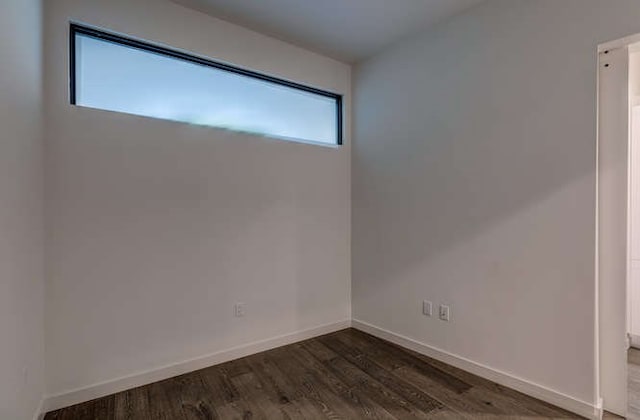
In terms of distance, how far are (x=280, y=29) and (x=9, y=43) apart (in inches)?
74.7

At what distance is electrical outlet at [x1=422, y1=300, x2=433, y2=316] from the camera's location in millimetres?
2738

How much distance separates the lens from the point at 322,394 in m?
2.18

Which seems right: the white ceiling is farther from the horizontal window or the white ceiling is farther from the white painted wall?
the white painted wall

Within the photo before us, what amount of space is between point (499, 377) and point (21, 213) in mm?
3039

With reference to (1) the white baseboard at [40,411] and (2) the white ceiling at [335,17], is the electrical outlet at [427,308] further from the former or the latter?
(1) the white baseboard at [40,411]

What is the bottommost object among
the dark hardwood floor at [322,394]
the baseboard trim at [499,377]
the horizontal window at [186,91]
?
the dark hardwood floor at [322,394]

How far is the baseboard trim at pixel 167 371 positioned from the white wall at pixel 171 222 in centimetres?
4

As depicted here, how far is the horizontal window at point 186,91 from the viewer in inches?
86.0

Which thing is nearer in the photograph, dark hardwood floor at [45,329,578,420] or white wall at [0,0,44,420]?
white wall at [0,0,44,420]

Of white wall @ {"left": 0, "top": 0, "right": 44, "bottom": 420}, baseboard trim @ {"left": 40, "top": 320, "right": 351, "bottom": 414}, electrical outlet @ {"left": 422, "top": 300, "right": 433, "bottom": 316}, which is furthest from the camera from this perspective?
electrical outlet @ {"left": 422, "top": 300, "right": 433, "bottom": 316}

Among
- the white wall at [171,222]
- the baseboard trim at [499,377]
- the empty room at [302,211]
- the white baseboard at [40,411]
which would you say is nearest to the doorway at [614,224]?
the empty room at [302,211]

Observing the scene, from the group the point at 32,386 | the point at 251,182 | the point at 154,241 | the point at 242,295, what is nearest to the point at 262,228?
the point at 251,182

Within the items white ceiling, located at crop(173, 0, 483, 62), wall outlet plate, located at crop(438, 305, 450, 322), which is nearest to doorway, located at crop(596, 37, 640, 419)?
wall outlet plate, located at crop(438, 305, 450, 322)

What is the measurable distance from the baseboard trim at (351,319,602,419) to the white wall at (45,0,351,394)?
733 millimetres
